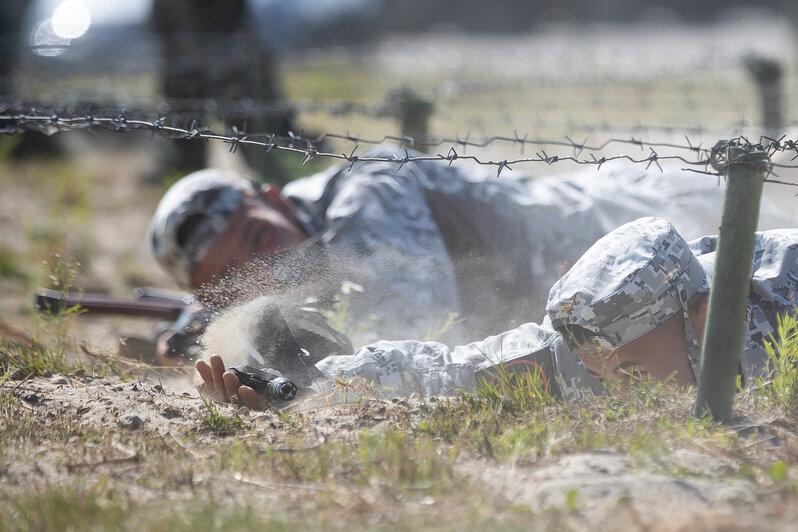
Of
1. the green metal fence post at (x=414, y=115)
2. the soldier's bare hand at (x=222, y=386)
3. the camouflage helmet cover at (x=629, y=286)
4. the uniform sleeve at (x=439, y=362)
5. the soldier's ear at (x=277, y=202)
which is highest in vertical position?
the green metal fence post at (x=414, y=115)

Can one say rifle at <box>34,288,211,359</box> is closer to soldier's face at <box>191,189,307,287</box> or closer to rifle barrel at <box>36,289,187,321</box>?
rifle barrel at <box>36,289,187,321</box>

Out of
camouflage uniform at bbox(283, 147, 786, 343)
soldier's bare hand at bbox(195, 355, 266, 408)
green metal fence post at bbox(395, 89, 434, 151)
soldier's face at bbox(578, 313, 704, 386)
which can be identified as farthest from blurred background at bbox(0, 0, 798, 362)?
soldier's bare hand at bbox(195, 355, 266, 408)

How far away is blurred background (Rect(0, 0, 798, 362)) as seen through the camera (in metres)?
4.49

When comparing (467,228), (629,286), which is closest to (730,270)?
(629,286)

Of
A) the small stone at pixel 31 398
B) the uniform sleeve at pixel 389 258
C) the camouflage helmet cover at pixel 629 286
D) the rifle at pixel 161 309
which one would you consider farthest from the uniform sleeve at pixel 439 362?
the small stone at pixel 31 398

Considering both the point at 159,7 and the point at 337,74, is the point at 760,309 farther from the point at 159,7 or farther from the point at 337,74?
the point at 337,74

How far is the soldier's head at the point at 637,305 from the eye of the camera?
220 centimetres

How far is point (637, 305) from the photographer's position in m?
2.20

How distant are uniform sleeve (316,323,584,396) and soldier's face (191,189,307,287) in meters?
0.78

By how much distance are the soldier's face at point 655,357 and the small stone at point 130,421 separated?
1374 mm

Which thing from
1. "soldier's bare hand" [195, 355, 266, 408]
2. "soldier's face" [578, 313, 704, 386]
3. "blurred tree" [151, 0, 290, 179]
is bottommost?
"soldier's bare hand" [195, 355, 266, 408]

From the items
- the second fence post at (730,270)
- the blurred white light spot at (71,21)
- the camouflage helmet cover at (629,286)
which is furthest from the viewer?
the blurred white light spot at (71,21)

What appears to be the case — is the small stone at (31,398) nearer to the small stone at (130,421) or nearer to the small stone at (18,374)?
the small stone at (18,374)

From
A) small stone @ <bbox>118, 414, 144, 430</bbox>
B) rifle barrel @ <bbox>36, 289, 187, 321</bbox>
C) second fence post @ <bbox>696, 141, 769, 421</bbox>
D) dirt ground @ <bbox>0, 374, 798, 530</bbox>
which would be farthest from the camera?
rifle barrel @ <bbox>36, 289, 187, 321</bbox>
